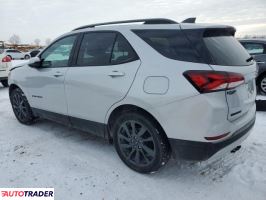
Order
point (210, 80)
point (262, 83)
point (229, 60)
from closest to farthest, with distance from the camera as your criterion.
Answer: point (210, 80) < point (229, 60) < point (262, 83)

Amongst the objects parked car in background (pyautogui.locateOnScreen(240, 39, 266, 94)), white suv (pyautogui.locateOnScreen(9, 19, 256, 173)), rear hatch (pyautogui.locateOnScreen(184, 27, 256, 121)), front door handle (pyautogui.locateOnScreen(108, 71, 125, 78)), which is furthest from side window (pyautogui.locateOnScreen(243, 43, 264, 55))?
front door handle (pyautogui.locateOnScreen(108, 71, 125, 78))

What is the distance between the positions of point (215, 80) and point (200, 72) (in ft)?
0.52

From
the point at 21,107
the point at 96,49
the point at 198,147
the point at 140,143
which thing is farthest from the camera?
the point at 21,107

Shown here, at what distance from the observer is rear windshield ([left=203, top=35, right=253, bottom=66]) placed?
2.81 m

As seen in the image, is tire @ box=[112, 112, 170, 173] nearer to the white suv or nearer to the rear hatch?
the white suv

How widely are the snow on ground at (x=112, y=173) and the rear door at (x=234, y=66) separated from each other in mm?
817

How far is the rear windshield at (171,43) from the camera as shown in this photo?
2.81 m

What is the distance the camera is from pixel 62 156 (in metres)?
3.94

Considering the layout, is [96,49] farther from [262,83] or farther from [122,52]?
[262,83]

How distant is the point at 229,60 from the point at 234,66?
87 mm

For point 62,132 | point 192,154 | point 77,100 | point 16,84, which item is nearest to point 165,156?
point 192,154

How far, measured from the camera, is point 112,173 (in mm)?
3430

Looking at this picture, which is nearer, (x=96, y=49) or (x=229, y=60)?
(x=229, y=60)

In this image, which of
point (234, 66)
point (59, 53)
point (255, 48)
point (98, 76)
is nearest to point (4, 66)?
point (59, 53)
